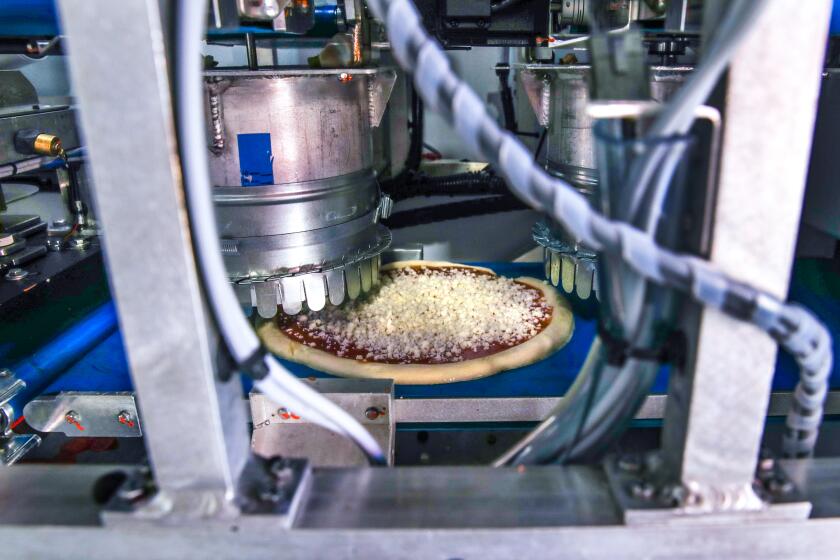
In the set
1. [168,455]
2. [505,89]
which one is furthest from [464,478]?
[505,89]

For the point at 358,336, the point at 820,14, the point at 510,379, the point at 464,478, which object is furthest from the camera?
the point at 358,336

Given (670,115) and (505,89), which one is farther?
(505,89)

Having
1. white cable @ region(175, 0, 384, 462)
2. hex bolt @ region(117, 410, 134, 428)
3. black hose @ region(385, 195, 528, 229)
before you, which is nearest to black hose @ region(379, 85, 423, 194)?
black hose @ region(385, 195, 528, 229)

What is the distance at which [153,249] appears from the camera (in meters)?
0.38

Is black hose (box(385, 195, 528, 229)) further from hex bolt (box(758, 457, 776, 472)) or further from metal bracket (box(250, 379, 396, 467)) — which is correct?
hex bolt (box(758, 457, 776, 472))

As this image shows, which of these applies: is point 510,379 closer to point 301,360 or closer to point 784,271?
point 301,360

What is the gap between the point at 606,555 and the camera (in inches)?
17.3

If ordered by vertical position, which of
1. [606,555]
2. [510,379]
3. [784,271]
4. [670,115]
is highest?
[670,115]

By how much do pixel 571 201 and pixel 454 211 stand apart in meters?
2.03

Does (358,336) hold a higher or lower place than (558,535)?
lower

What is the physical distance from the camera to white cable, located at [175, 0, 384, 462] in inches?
14.1

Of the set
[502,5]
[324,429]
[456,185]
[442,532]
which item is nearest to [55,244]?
[324,429]

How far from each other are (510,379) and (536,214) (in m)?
1.50

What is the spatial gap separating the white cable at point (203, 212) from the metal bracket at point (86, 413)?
0.58 meters
